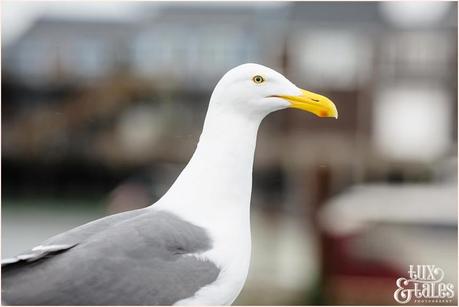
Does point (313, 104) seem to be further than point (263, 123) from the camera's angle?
No

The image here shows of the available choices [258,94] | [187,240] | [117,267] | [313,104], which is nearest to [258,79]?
[258,94]

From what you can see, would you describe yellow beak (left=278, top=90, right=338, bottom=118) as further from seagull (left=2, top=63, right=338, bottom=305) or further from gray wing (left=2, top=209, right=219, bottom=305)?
gray wing (left=2, top=209, right=219, bottom=305)

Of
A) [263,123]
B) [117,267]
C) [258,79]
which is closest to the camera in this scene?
[117,267]

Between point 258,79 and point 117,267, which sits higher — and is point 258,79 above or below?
above

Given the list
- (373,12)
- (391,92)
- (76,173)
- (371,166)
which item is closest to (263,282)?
(371,166)

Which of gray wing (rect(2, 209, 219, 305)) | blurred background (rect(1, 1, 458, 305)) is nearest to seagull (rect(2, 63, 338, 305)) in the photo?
gray wing (rect(2, 209, 219, 305))

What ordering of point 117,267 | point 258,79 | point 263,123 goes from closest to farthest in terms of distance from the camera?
1. point 117,267
2. point 258,79
3. point 263,123

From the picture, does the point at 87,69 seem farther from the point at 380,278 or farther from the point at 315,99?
the point at 315,99

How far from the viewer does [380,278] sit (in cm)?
806

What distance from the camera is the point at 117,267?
1936mm

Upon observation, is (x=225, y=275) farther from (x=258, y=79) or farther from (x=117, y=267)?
(x=258, y=79)

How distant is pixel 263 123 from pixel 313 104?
1264 cm

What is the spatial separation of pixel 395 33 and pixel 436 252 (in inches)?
358

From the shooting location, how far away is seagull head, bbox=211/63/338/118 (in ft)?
6.61
